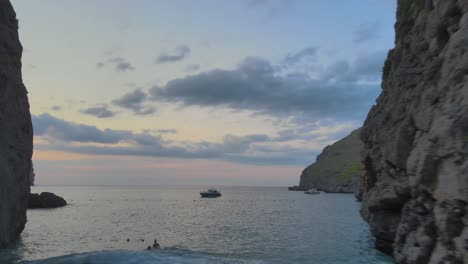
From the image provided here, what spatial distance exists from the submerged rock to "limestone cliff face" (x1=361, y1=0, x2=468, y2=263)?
9749 centimetres

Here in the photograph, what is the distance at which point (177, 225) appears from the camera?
69.2 metres

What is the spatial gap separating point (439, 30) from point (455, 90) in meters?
8.17

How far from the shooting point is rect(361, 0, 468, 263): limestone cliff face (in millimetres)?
19391

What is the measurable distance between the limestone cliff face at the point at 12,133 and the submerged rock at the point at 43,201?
222ft

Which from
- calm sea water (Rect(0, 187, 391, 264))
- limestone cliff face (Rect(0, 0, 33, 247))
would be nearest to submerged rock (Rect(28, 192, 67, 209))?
calm sea water (Rect(0, 187, 391, 264))

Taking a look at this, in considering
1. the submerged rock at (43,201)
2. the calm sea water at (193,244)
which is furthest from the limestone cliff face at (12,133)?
the submerged rock at (43,201)

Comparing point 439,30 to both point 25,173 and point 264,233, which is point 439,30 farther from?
point 25,173

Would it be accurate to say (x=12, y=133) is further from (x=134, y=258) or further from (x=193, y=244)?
(x=134, y=258)

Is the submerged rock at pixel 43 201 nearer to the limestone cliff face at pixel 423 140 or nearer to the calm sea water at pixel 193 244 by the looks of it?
the calm sea water at pixel 193 244

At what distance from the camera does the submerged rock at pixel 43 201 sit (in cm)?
10897

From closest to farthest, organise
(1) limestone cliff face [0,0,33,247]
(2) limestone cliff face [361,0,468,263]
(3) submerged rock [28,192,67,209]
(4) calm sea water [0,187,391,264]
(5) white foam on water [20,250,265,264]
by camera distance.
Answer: (2) limestone cliff face [361,0,468,263] < (5) white foam on water [20,250,265,264] < (4) calm sea water [0,187,391,264] < (1) limestone cliff face [0,0,33,247] < (3) submerged rock [28,192,67,209]

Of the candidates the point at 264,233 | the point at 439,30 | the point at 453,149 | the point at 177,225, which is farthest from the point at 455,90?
the point at 177,225

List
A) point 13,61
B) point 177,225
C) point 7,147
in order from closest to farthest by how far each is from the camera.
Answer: point 7,147 < point 13,61 < point 177,225

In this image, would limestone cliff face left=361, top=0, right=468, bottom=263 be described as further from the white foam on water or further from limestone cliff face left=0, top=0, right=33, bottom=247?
limestone cliff face left=0, top=0, right=33, bottom=247
